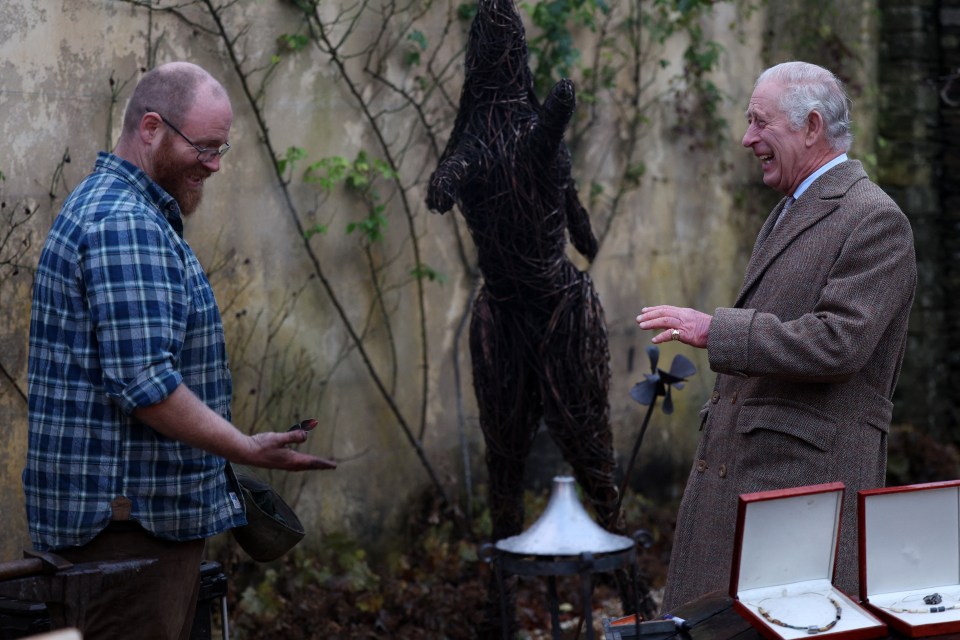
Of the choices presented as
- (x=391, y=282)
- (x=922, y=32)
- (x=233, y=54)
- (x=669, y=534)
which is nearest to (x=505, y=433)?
(x=391, y=282)

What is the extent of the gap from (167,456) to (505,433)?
101 inches

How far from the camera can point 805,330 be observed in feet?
10.2

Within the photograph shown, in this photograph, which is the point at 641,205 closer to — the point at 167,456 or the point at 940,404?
the point at 940,404

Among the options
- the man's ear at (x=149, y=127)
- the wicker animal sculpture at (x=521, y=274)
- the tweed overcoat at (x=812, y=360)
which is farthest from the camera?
the wicker animal sculpture at (x=521, y=274)

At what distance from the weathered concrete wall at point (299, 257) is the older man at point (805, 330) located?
2452mm

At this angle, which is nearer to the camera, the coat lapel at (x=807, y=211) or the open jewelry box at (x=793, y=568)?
the open jewelry box at (x=793, y=568)

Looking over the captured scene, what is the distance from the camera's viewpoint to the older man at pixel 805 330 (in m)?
3.14

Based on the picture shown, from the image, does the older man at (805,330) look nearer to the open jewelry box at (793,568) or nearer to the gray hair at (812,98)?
the gray hair at (812,98)

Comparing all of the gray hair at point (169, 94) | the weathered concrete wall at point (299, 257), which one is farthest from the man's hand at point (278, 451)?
the weathered concrete wall at point (299, 257)

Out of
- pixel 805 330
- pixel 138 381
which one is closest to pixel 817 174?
pixel 805 330

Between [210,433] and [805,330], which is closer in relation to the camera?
[210,433]

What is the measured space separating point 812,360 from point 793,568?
2.05ft

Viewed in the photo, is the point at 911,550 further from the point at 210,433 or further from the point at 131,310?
the point at 131,310

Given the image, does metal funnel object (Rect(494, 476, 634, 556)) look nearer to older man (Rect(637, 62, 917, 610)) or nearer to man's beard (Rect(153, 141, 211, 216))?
older man (Rect(637, 62, 917, 610))
